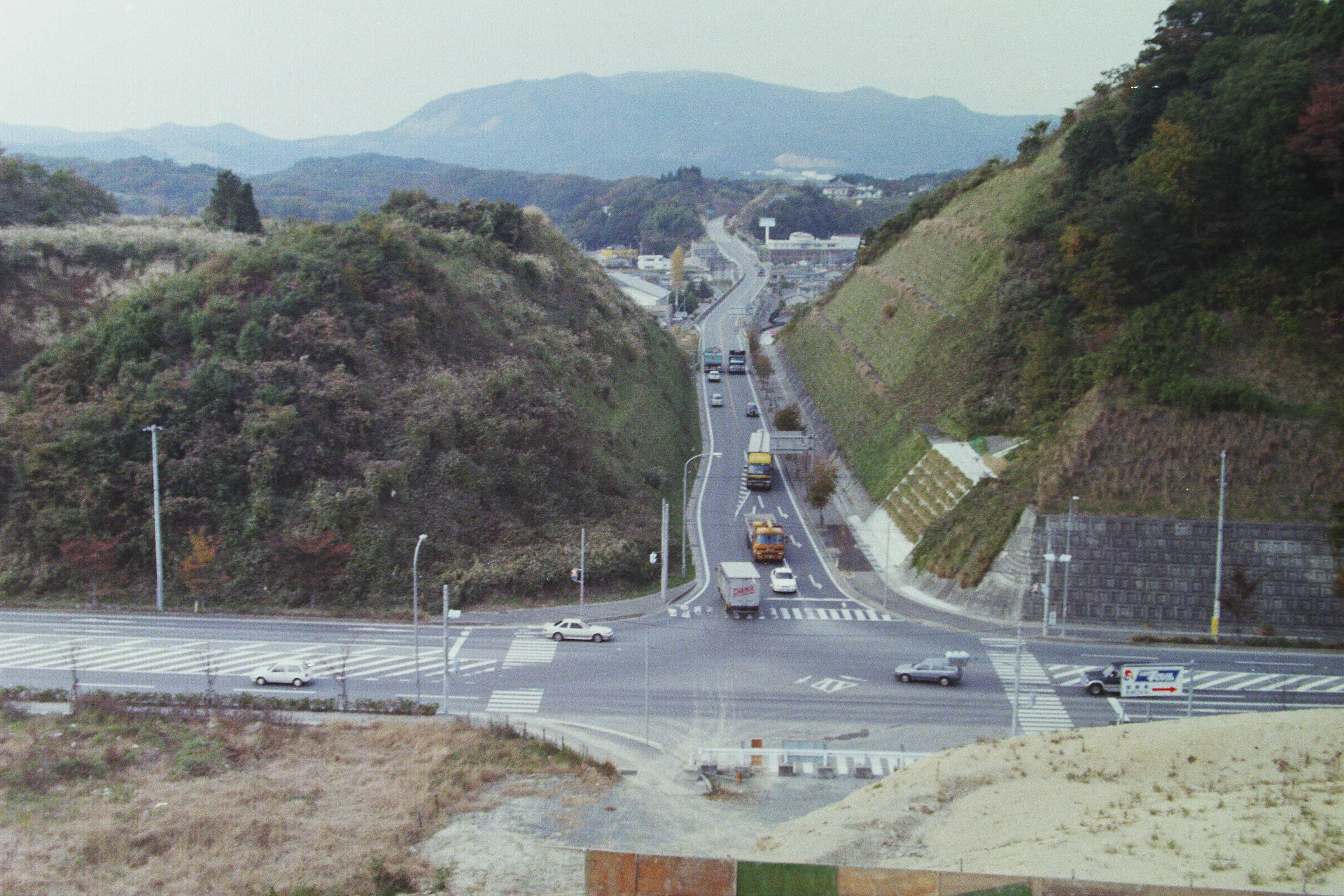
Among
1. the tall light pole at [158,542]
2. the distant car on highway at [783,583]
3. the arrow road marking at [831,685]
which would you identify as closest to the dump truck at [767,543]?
the distant car on highway at [783,583]

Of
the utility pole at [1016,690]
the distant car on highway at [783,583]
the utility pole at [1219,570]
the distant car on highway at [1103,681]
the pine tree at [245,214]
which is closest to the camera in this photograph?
the utility pole at [1016,690]

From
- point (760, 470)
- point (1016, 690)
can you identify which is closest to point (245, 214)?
point (760, 470)

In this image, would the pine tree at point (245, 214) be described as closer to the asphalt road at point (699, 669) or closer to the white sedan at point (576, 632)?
the asphalt road at point (699, 669)

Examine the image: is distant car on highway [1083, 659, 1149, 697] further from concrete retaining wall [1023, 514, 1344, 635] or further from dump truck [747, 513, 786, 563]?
dump truck [747, 513, 786, 563]

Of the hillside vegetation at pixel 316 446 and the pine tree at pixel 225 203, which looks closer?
the hillside vegetation at pixel 316 446

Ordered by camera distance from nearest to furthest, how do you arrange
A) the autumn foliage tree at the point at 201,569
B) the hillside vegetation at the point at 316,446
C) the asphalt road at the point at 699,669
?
the asphalt road at the point at 699,669, the autumn foliage tree at the point at 201,569, the hillside vegetation at the point at 316,446

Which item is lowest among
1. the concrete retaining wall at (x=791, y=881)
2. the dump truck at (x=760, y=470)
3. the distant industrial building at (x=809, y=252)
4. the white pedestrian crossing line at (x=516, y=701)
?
the white pedestrian crossing line at (x=516, y=701)

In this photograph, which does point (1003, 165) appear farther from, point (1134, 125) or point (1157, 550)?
point (1157, 550)
